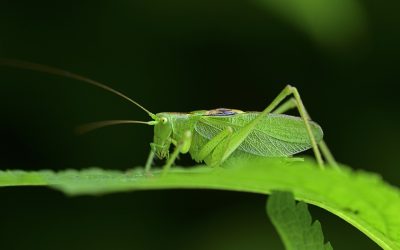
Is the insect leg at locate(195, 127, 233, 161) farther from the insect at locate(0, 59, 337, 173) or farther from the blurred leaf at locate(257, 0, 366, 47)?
the blurred leaf at locate(257, 0, 366, 47)

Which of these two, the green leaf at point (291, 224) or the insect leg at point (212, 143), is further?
the insect leg at point (212, 143)

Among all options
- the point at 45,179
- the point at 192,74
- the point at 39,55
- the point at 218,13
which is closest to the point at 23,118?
the point at 39,55

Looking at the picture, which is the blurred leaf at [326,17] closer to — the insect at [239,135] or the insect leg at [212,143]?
the insect at [239,135]

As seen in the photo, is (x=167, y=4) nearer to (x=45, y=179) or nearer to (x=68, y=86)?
(x=68, y=86)

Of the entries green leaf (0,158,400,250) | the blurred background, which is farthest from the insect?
green leaf (0,158,400,250)

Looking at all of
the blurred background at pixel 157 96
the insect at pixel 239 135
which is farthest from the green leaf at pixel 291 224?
the blurred background at pixel 157 96

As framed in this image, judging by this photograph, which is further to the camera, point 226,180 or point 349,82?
point 349,82
